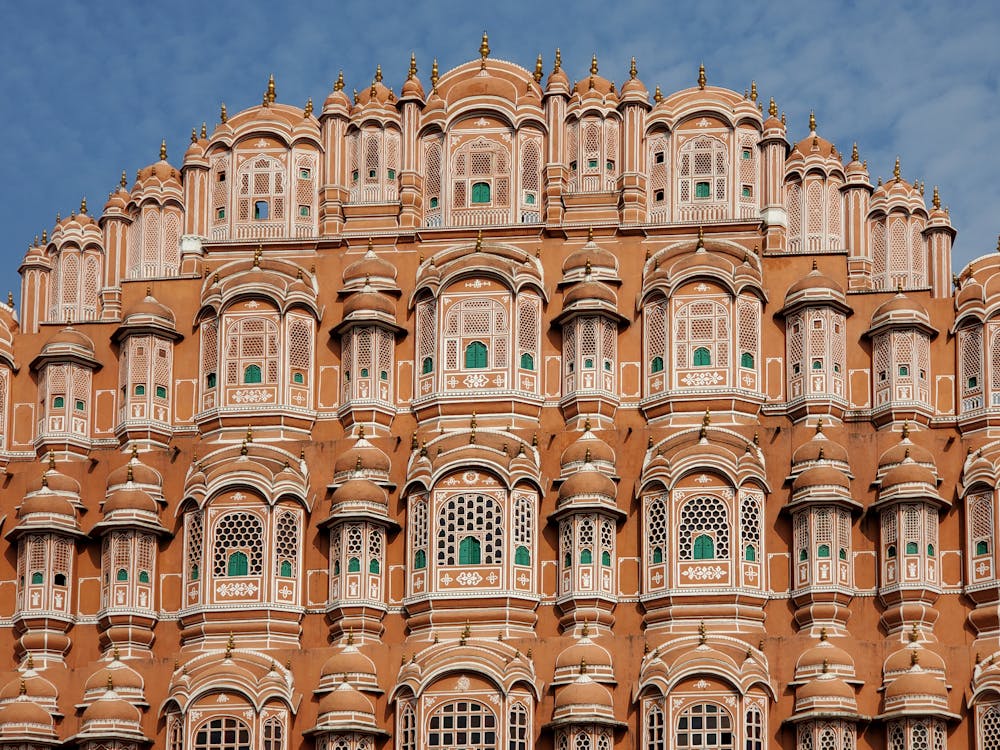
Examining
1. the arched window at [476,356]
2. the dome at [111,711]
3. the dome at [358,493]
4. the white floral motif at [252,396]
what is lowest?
the dome at [111,711]

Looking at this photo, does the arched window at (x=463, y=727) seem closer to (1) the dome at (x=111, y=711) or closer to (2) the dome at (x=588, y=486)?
(2) the dome at (x=588, y=486)

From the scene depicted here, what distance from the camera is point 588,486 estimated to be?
60.6 metres

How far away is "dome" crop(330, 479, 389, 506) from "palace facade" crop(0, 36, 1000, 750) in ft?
0.35

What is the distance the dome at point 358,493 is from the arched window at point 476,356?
4.11m

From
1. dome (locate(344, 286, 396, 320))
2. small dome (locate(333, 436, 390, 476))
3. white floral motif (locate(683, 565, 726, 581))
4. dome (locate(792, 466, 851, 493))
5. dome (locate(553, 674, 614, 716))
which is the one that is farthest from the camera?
dome (locate(344, 286, 396, 320))

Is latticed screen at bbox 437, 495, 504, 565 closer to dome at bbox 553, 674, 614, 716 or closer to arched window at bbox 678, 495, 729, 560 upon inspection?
dome at bbox 553, 674, 614, 716

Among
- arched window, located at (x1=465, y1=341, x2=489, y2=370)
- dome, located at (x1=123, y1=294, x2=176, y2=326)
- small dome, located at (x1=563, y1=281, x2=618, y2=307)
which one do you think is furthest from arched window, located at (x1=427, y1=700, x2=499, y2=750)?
dome, located at (x1=123, y1=294, x2=176, y2=326)

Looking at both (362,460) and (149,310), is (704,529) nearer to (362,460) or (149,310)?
(362,460)

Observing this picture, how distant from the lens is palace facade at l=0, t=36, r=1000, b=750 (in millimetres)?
59250

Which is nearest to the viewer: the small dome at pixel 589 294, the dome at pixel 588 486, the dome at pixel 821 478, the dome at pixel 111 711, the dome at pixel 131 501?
the dome at pixel 111 711

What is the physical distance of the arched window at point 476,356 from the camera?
63.4 meters

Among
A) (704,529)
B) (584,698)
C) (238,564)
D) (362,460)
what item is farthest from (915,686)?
(238,564)

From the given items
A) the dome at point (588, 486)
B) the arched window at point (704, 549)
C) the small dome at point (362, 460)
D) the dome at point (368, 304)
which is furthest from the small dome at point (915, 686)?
the dome at point (368, 304)

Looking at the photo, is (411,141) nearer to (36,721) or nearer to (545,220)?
(545,220)
